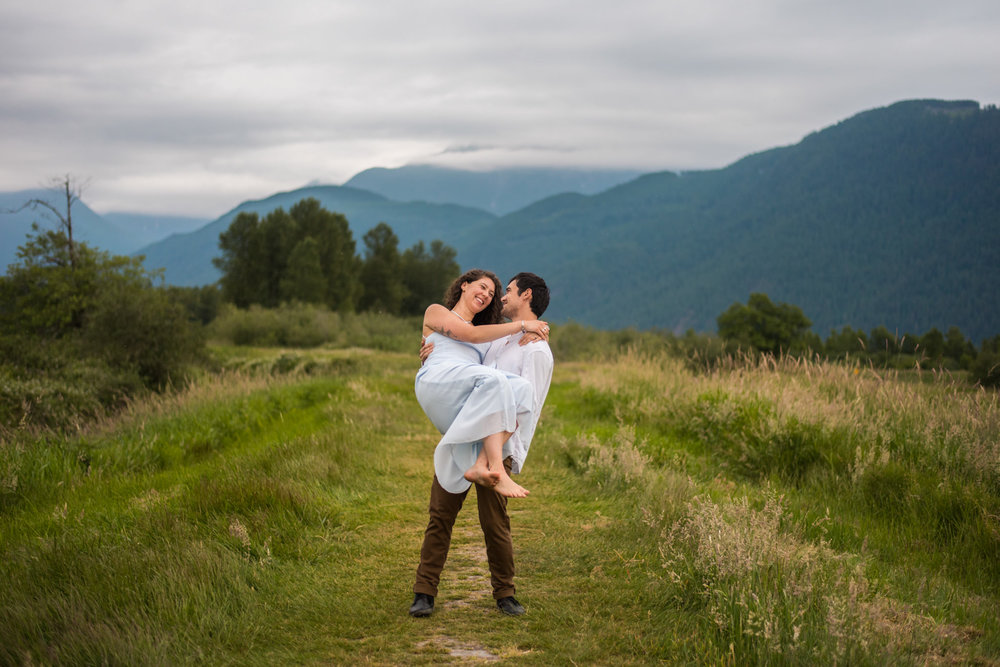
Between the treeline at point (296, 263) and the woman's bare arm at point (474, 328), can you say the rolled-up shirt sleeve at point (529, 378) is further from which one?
the treeline at point (296, 263)

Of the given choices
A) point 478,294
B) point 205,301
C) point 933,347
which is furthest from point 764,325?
point 478,294

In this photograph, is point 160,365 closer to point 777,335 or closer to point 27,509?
point 27,509

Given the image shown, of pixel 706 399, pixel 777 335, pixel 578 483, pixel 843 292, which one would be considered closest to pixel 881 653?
pixel 578 483

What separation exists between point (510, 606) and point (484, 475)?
92 cm

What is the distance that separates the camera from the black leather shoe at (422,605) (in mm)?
4430

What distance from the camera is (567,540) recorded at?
6008mm

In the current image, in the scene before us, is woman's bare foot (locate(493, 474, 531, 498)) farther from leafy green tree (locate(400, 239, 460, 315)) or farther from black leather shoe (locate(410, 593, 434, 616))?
leafy green tree (locate(400, 239, 460, 315))

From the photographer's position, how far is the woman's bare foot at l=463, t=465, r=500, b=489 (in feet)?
13.9

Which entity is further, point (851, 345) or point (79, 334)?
point (79, 334)

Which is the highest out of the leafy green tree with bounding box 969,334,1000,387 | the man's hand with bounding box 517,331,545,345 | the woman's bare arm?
the woman's bare arm

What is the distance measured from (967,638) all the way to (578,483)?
4121mm

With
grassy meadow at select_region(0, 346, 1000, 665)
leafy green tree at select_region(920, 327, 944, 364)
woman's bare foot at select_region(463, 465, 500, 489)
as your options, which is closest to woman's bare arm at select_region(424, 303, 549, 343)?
woman's bare foot at select_region(463, 465, 500, 489)

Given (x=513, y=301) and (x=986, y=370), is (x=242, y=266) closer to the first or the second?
(x=986, y=370)

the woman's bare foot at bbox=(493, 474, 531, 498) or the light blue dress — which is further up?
the light blue dress
